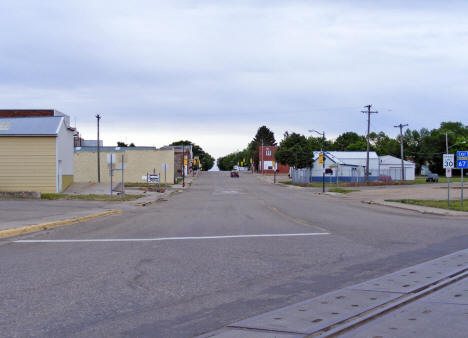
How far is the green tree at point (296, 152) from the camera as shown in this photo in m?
74.8

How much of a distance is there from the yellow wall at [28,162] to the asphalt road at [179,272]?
68.1 ft

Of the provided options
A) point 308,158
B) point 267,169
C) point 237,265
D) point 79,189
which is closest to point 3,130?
point 79,189

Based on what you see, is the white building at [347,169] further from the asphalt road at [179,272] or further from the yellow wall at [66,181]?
the asphalt road at [179,272]

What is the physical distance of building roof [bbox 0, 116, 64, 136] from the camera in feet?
119

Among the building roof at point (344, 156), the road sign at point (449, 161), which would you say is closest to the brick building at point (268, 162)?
the building roof at point (344, 156)

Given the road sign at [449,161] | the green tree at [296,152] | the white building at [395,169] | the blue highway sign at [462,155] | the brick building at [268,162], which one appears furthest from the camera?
the brick building at [268,162]

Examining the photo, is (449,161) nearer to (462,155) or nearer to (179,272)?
(462,155)

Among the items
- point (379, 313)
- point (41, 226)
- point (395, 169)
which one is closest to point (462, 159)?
point (41, 226)

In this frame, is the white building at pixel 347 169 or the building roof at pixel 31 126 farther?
the white building at pixel 347 169

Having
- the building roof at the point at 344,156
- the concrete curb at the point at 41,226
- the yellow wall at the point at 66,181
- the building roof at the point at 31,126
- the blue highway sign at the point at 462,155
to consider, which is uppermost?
the building roof at the point at 31,126

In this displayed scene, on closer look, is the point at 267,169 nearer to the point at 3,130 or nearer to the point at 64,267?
the point at 3,130

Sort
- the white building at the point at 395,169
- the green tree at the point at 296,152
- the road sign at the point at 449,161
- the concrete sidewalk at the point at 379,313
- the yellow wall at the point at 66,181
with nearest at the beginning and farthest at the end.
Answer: the concrete sidewalk at the point at 379,313
the road sign at the point at 449,161
the yellow wall at the point at 66,181
the green tree at the point at 296,152
the white building at the point at 395,169

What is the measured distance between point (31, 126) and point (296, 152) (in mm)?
44373

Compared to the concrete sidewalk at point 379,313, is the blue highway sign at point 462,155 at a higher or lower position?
higher
